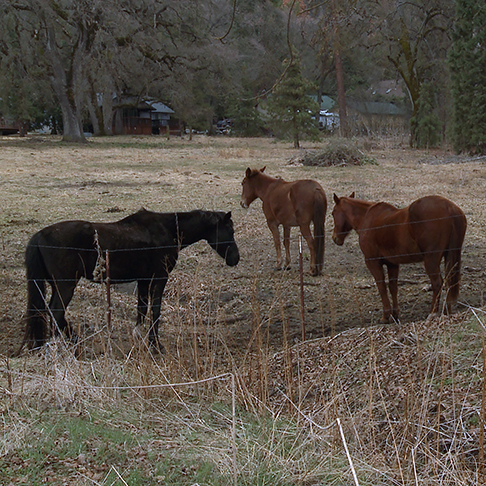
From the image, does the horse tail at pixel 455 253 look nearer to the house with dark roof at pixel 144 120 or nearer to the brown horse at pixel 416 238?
the brown horse at pixel 416 238

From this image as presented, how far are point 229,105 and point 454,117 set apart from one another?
36228 millimetres

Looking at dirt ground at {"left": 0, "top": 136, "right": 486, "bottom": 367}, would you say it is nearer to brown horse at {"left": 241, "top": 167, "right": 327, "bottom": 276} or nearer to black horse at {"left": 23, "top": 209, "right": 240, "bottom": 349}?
black horse at {"left": 23, "top": 209, "right": 240, "bottom": 349}

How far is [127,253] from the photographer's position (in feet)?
22.7

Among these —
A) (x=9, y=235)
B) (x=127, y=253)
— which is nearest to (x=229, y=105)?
(x=9, y=235)

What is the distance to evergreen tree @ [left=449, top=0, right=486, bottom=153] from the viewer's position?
1032 inches

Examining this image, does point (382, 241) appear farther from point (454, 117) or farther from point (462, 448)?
point (454, 117)

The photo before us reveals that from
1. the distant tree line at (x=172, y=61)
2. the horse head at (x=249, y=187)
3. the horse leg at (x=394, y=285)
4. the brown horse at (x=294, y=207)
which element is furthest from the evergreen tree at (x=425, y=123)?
the horse leg at (x=394, y=285)

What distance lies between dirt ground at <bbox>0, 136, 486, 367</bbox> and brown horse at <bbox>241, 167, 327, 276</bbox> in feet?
1.25

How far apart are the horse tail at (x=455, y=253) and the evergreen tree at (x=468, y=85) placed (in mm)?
21181

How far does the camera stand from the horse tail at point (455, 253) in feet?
21.0

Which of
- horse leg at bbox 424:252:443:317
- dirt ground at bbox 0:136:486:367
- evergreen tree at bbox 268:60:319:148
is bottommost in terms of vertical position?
dirt ground at bbox 0:136:486:367

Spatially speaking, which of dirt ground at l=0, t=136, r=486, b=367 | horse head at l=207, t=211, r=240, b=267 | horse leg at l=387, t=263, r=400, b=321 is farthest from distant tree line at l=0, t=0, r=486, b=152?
horse leg at l=387, t=263, r=400, b=321

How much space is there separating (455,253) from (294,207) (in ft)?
12.0

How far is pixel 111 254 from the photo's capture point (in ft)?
→ 22.2
